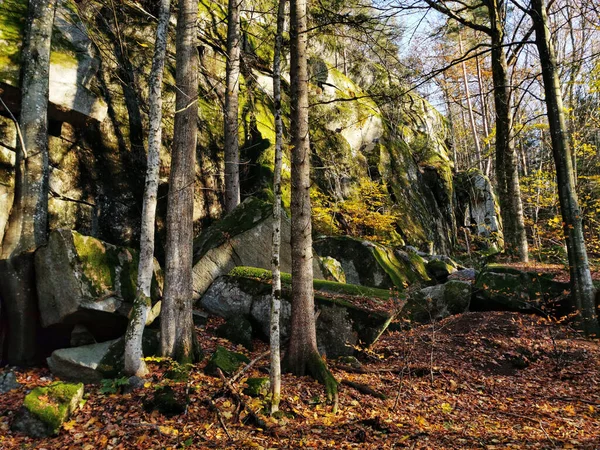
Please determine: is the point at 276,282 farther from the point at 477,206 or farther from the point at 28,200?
the point at 477,206

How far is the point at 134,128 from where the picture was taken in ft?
41.6

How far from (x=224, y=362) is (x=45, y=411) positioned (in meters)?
2.44

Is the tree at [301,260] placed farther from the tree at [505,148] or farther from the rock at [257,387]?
the tree at [505,148]

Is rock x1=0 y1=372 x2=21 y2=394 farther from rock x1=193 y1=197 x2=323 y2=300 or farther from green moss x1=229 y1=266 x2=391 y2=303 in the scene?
green moss x1=229 y1=266 x2=391 y2=303

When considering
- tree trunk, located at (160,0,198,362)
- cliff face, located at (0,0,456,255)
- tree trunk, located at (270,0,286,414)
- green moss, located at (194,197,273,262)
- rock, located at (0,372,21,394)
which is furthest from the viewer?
green moss, located at (194,197,273,262)

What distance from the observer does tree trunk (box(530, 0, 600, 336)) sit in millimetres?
7824

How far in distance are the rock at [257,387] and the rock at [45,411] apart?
233cm

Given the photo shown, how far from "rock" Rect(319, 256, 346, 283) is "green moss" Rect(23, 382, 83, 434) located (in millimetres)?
7018

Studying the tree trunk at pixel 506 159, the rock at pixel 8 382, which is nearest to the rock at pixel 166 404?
the rock at pixel 8 382

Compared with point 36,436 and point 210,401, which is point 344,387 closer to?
point 210,401

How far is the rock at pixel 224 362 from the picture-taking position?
6.19 meters

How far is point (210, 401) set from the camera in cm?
546

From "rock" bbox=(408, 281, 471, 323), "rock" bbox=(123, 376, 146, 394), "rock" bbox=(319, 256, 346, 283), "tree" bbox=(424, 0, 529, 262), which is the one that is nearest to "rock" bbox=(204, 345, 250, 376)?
"rock" bbox=(123, 376, 146, 394)

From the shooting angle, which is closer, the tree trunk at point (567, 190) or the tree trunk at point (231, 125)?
the tree trunk at point (567, 190)
